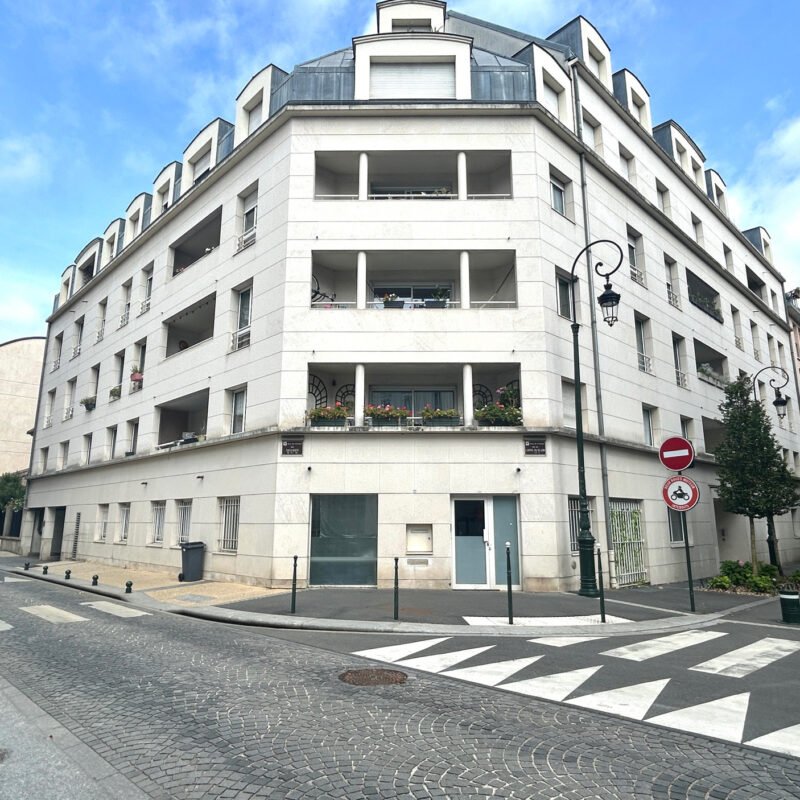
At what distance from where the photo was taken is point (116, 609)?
11.4 m

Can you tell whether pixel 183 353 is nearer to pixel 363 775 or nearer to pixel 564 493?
pixel 564 493

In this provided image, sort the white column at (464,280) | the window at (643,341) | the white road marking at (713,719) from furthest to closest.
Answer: the window at (643,341) < the white column at (464,280) < the white road marking at (713,719)

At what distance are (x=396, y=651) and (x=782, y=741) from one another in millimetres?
4566

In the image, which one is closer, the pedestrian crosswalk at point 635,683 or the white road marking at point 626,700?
the pedestrian crosswalk at point 635,683

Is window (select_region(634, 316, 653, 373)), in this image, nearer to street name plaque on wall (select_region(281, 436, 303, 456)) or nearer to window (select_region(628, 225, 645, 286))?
window (select_region(628, 225, 645, 286))

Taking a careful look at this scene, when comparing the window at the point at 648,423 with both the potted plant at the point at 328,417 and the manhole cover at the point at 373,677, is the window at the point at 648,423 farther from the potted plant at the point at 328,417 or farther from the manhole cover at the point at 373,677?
→ the manhole cover at the point at 373,677

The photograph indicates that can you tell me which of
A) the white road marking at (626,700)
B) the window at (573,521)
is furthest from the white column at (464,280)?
the white road marking at (626,700)

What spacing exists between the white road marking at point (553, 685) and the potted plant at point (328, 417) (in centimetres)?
962

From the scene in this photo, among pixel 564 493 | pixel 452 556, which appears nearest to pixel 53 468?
pixel 452 556

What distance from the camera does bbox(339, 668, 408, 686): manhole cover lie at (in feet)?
20.0

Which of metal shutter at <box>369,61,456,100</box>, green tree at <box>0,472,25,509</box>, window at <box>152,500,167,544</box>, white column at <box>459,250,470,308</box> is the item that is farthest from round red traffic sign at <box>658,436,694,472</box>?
green tree at <box>0,472,25,509</box>

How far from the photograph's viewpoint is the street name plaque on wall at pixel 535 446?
14688mm

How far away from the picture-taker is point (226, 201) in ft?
64.6

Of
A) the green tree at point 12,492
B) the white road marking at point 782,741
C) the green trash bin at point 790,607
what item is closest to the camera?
the white road marking at point 782,741
